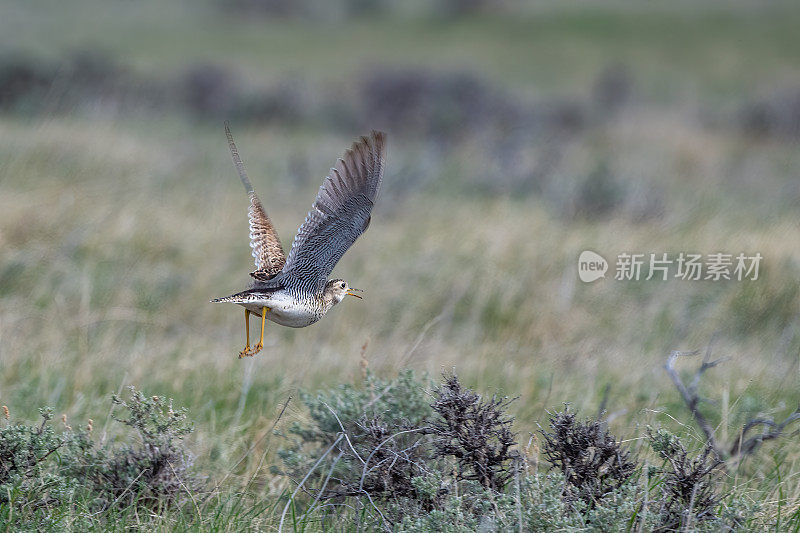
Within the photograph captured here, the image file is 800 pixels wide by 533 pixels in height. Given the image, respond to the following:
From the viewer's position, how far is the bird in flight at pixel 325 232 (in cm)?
218

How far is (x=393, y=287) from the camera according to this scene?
7.26 m

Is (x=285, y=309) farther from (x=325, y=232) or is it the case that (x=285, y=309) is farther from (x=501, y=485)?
(x=501, y=485)

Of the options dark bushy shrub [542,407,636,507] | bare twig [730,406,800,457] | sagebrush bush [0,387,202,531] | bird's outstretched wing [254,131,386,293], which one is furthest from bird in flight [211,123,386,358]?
bare twig [730,406,800,457]

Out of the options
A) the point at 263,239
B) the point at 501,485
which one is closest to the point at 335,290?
the point at 263,239

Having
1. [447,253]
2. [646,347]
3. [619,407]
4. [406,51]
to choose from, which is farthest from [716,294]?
[406,51]

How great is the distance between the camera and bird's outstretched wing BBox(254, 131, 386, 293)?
88.3 inches

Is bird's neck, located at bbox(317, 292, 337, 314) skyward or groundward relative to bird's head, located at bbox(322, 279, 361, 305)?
groundward

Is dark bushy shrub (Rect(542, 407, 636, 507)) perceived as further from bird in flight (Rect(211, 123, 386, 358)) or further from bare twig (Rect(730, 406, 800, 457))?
bird in flight (Rect(211, 123, 386, 358))

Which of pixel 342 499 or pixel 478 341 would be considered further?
pixel 478 341

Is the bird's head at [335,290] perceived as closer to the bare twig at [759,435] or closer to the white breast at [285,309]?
the white breast at [285,309]

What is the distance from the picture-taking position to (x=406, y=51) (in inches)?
1361

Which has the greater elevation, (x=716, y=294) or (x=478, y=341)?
(x=716, y=294)

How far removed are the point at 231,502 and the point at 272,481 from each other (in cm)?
32

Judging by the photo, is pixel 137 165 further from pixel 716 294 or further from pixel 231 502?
pixel 231 502
